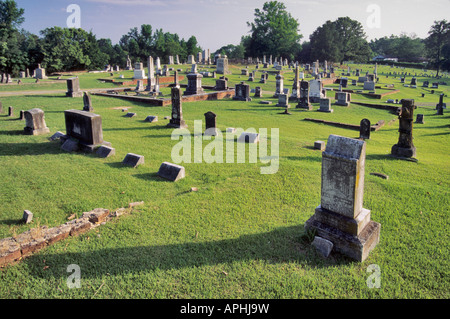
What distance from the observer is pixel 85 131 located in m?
9.45

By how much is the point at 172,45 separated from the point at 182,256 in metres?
66.8

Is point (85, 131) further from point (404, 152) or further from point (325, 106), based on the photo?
point (325, 106)

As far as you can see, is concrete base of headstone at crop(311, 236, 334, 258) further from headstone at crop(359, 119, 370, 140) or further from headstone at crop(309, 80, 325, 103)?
headstone at crop(309, 80, 325, 103)

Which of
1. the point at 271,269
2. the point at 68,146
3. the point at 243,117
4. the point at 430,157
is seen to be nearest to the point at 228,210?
the point at 271,269

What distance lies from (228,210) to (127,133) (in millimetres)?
7267

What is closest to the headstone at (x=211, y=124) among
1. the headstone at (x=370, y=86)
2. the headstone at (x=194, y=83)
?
the headstone at (x=194, y=83)

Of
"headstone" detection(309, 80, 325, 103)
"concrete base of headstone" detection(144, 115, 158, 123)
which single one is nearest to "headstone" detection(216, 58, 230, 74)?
"headstone" detection(309, 80, 325, 103)

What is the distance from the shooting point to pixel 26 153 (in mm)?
9070

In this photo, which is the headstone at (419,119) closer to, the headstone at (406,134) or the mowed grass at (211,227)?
the mowed grass at (211,227)

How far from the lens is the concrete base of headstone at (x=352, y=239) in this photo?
427cm

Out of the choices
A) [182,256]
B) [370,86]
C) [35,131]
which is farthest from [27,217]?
[370,86]

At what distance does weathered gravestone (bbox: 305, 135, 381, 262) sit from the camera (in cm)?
428

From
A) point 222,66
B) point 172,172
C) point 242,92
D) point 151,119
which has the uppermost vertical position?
point 222,66
